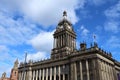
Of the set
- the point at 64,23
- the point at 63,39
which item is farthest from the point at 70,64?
the point at 64,23

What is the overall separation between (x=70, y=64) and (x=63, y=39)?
17524 mm

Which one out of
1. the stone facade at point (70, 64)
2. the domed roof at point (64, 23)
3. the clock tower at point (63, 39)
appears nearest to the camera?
the stone facade at point (70, 64)

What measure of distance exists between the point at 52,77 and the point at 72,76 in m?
10.7

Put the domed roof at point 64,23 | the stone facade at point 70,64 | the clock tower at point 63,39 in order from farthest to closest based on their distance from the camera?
the domed roof at point 64,23
the clock tower at point 63,39
the stone facade at point 70,64

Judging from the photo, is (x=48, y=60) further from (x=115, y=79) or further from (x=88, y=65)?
(x=115, y=79)

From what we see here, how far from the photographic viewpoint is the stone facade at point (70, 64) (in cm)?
5678

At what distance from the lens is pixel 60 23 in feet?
274

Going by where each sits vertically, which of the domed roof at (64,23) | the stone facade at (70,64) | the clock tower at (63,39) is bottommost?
the stone facade at (70,64)

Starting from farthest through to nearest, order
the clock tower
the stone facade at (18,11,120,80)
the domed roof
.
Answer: the domed roof < the clock tower < the stone facade at (18,11,120,80)

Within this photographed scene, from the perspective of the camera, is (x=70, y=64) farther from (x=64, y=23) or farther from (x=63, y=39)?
(x=64, y=23)

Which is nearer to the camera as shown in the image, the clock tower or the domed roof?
the clock tower

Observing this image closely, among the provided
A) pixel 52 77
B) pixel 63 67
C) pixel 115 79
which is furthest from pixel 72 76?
pixel 115 79

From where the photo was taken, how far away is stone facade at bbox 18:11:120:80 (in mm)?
56781

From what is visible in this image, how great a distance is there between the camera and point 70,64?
62.7 m
